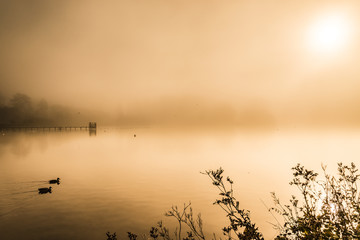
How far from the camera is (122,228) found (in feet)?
70.0

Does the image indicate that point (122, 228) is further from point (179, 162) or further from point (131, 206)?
point (179, 162)

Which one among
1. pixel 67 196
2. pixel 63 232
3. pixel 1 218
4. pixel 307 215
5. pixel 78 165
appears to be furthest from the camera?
pixel 78 165

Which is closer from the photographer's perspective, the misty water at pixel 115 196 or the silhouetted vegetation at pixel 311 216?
the silhouetted vegetation at pixel 311 216

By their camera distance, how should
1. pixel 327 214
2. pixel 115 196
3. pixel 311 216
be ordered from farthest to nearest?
1. pixel 115 196
2. pixel 327 214
3. pixel 311 216

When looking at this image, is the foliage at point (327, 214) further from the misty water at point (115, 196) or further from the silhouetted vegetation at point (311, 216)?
the misty water at point (115, 196)

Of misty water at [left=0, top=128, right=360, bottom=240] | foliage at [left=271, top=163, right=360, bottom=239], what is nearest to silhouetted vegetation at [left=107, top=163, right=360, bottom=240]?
foliage at [left=271, top=163, right=360, bottom=239]

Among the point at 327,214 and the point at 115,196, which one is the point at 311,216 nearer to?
the point at 327,214

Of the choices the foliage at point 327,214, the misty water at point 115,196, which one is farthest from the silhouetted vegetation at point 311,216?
the misty water at point 115,196

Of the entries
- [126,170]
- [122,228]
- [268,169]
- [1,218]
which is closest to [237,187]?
[268,169]

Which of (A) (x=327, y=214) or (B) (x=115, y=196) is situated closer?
(A) (x=327, y=214)

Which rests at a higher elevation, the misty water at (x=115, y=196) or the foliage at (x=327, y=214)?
the foliage at (x=327, y=214)

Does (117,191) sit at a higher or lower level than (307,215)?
lower

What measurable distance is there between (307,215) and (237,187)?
106ft

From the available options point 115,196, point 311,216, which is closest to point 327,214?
point 311,216
